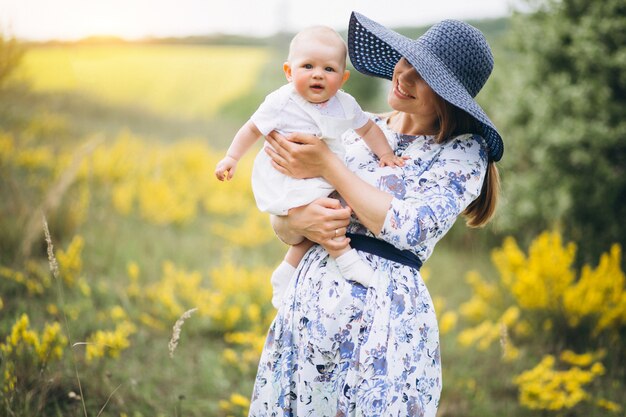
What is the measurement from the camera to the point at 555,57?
474 centimetres

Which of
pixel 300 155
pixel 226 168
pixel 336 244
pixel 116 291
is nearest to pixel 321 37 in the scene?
pixel 300 155

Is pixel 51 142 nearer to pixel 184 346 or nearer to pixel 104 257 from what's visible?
pixel 104 257

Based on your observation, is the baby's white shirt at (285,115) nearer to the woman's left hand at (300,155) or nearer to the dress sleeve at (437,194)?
the woman's left hand at (300,155)

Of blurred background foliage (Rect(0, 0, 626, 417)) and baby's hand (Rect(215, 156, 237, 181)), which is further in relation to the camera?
blurred background foliage (Rect(0, 0, 626, 417))

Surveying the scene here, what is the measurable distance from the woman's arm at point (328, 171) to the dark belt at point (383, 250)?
0.39ft

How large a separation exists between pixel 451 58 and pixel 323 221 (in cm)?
69

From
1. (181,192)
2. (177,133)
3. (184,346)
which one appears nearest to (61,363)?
(184,346)

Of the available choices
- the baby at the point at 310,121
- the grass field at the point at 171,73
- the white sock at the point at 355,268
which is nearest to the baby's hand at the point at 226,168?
the baby at the point at 310,121

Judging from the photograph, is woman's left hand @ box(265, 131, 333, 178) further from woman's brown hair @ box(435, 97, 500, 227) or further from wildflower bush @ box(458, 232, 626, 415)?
wildflower bush @ box(458, 232, 626, 415)

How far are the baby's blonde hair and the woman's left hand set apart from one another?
0.90 feet

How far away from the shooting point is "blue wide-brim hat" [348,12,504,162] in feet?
5.31

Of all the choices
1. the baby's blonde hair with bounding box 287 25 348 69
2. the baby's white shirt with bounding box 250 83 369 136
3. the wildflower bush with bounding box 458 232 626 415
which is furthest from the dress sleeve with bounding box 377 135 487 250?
the wildflower bush with bounding box 458 232 626 415

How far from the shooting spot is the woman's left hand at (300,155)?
1681mm

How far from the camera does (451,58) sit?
173cm
